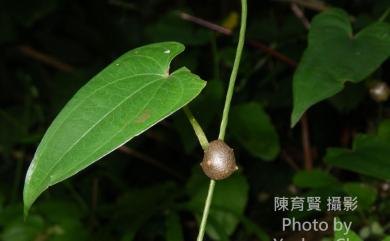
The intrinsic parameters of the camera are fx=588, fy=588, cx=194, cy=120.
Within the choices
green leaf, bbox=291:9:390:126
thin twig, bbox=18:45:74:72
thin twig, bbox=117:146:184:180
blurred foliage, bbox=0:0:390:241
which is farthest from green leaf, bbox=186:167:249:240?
thin twig, bbox=18:45:74:72

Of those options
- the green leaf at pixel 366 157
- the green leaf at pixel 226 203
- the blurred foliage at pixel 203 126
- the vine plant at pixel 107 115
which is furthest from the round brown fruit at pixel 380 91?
the vine plant at pixel 107 115

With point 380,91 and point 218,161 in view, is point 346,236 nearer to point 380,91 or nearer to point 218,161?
point 218,161

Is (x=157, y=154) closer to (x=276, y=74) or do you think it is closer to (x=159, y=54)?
(x=276, y=74)

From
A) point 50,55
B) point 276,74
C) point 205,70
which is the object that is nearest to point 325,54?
point 276,74

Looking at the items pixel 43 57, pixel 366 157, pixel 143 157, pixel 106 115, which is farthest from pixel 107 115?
pixel 43 57

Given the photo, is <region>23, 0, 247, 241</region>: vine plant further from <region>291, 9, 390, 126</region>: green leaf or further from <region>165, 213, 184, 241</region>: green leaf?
<region>165, 213, 184, 241</region>: green leaf
